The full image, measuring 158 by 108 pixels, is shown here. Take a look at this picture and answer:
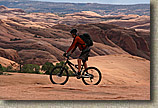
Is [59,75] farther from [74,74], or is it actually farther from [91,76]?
[91,76]

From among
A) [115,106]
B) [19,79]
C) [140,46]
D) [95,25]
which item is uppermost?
[95,25]

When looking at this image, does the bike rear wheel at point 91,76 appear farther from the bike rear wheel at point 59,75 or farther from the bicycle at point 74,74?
the bike rear wheel at point 59,75

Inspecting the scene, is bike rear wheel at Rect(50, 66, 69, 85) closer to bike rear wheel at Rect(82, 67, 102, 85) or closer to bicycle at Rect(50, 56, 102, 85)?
bicycle at Rect(50, 56, 102, 85)

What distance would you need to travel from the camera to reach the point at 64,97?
25.2ft

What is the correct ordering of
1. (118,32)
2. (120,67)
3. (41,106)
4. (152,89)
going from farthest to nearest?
(118,32)
(120,67)
(152,89)
(41,106)

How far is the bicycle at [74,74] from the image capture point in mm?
8688

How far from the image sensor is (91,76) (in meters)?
8.63

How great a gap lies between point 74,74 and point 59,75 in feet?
1.61

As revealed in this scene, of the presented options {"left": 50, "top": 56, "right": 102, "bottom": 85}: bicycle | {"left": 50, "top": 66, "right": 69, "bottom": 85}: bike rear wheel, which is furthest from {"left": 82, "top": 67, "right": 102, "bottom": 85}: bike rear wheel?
{"left": 50, "top": 66, "right": 69, "bottom": 85}: bike rear wheel

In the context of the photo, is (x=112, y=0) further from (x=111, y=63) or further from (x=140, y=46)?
(x=140, y=46)

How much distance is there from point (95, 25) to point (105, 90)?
44689 millimetres

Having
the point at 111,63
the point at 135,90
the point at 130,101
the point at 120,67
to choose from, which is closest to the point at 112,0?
the point at 135,90

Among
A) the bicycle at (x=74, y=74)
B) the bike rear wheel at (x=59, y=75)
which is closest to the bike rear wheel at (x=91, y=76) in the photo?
the bicycle at (x=74, y=74)

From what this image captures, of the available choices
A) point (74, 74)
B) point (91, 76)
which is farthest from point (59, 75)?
point (91, 76)
